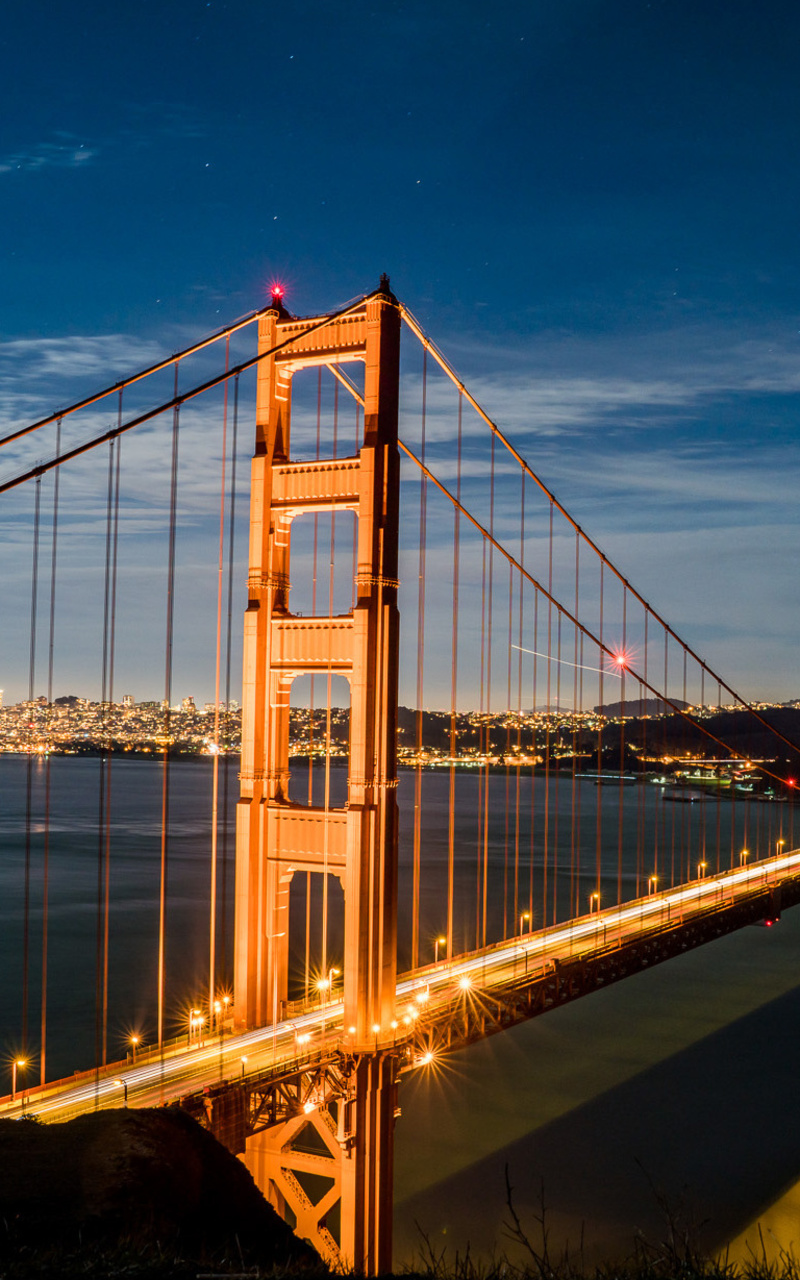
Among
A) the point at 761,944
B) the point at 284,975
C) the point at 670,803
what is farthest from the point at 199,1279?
the point at 670,803

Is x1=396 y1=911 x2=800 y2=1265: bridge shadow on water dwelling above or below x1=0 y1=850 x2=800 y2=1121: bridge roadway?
below

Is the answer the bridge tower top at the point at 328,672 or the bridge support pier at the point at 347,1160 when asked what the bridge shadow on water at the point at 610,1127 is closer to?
the bridge support pier at the point at 347,1160

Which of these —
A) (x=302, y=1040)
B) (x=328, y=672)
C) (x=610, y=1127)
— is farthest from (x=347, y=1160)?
(x=610, y=1127)

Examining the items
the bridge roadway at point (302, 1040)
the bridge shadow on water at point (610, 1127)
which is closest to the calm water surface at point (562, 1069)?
the bridge shadow on water at point (610, 1127)

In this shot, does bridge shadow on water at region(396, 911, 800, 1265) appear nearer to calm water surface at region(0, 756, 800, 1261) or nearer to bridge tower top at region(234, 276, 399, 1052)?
calm water surface at region(0, 756, 800, 1261)

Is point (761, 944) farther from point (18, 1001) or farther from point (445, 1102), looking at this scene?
point (18, 1001)

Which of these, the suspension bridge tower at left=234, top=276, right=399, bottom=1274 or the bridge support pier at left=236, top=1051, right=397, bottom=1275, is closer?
the bridge support pier at left=236, top=1051, right=397, bottom=1275

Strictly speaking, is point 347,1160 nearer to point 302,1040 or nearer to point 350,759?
point 302,1040

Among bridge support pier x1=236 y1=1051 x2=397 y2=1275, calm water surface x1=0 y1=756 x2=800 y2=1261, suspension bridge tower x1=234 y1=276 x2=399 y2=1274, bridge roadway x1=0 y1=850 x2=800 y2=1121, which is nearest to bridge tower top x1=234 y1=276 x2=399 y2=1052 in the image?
suspension bridge tower x1=234 y1=276 x2=399 y2=1274
